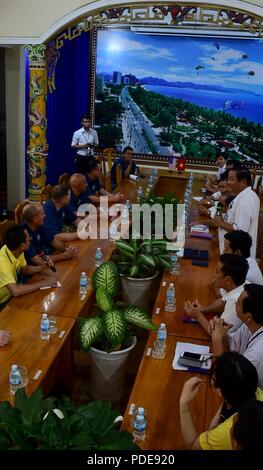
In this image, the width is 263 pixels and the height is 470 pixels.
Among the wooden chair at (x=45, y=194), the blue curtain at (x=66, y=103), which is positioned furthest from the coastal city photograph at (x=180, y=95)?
the wooden chair at (x=45, y=194)

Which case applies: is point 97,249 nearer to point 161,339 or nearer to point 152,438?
point 161,339

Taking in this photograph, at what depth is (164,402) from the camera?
2371 millimetres

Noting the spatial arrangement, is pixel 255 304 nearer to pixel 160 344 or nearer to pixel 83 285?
pixel 160 344

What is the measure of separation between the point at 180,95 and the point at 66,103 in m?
2.04

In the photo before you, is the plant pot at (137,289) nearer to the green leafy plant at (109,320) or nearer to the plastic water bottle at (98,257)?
the plastic water bottle at (98,257)

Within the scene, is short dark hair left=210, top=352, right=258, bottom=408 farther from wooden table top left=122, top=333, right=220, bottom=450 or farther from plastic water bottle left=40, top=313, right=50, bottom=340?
plastic water bottle left=40, top=313, right=50, bottom=340

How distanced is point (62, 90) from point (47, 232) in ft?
14.6

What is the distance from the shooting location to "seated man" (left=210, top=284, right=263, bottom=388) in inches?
94.0

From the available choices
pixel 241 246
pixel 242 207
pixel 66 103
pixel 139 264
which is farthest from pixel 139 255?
pixel 66 103

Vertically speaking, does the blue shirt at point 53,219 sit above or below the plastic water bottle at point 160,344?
above

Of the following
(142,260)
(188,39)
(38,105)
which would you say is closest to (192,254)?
(142,260)

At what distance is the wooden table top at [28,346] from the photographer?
2465 millimetres

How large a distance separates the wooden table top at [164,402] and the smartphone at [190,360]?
6 cm

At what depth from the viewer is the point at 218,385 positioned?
1970 millimetres
